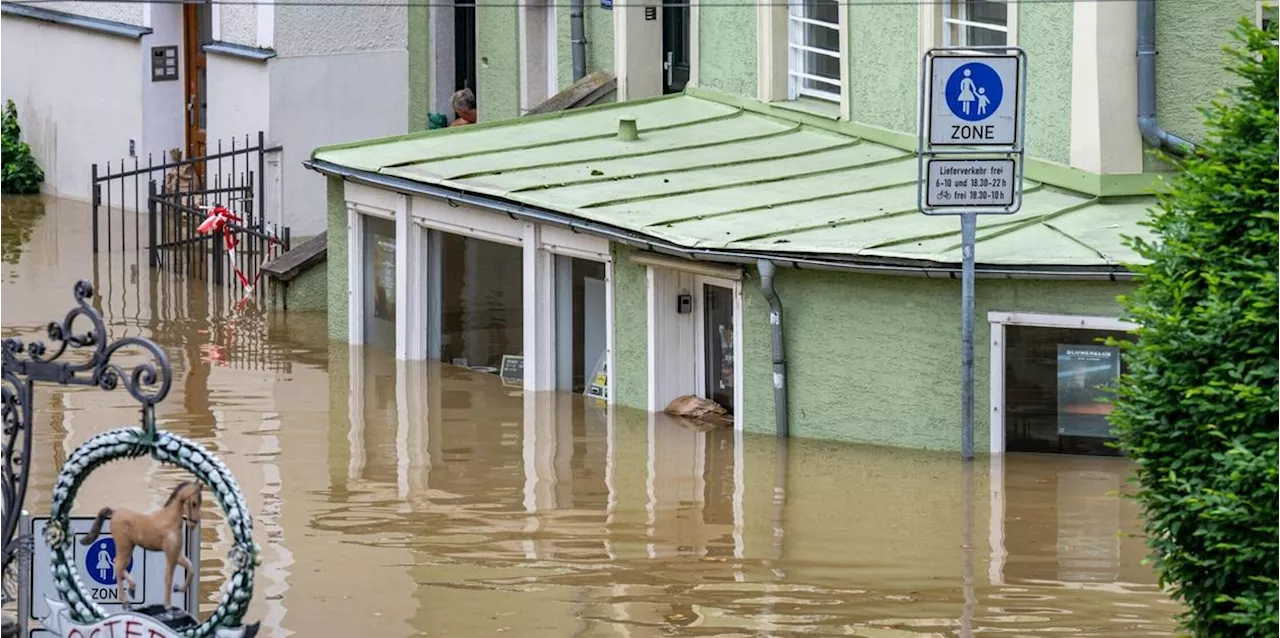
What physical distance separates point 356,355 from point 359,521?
6.33 metres

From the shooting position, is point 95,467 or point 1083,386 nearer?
point 95,467

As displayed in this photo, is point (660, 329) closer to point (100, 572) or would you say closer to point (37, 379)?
point (100, 572)

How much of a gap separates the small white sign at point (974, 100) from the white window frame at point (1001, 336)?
115 centimetres

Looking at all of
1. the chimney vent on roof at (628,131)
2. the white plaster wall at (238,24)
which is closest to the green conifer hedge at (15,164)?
the white plaster wall at (238,24)

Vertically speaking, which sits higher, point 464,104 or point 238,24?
point 238,24

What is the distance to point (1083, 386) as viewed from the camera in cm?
1541

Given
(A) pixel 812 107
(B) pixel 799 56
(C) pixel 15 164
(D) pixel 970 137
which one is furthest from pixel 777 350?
(C) pixel 15 164

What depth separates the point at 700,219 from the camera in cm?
1717

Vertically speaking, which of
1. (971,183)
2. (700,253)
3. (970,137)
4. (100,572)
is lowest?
(100,572)

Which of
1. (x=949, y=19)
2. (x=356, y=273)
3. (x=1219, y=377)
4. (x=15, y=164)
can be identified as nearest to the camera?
(x=1219, y=377)

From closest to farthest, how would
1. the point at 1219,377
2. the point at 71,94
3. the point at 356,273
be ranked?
1. the point at 1219,377
2. the point at 356,273
3. the point at 71,94

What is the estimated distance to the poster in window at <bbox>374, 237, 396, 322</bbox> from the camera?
66.6 ft

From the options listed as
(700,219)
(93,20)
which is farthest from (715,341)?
(93,20)

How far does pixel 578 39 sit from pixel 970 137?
29.9 ft
